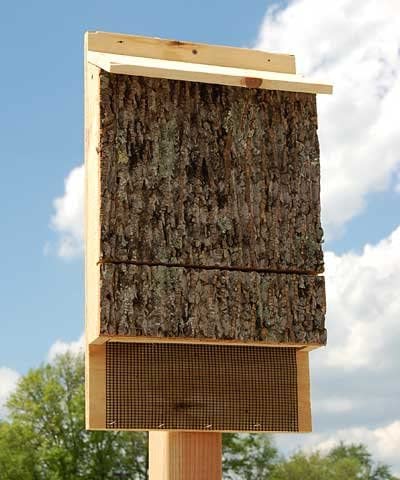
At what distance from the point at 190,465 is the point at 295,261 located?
0.99 metres

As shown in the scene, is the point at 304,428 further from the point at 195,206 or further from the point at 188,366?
the point at 195,206

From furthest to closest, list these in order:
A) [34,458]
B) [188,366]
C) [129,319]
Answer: [34,458] < [188,366] < [129,319]

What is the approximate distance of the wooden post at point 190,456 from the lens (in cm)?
375

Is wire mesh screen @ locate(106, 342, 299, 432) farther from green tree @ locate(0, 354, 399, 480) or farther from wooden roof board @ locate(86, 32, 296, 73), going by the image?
green tree @ locate(0, 354, 399, 480)

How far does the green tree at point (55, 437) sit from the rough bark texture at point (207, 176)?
17.7 m

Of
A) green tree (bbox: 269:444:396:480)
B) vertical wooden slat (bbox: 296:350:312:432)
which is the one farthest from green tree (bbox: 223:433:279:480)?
vertical wooden slat (bbox: 296:350:312:432)

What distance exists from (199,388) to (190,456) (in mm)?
297

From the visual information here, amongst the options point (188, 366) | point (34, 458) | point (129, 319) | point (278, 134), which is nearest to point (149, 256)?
point (129, 319)

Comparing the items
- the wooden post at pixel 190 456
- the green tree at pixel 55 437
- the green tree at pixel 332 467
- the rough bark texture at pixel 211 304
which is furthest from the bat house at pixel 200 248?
the green tree at pixel 332 467

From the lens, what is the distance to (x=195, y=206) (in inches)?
146

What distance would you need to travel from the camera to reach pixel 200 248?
145 inches

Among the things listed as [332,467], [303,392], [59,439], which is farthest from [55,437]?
[303,392]

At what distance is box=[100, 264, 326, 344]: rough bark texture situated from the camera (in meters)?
3.55

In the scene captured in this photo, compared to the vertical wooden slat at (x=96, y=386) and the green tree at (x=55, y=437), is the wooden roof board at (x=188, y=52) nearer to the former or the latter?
the vertical wooden slat at (x=96, y=386)
